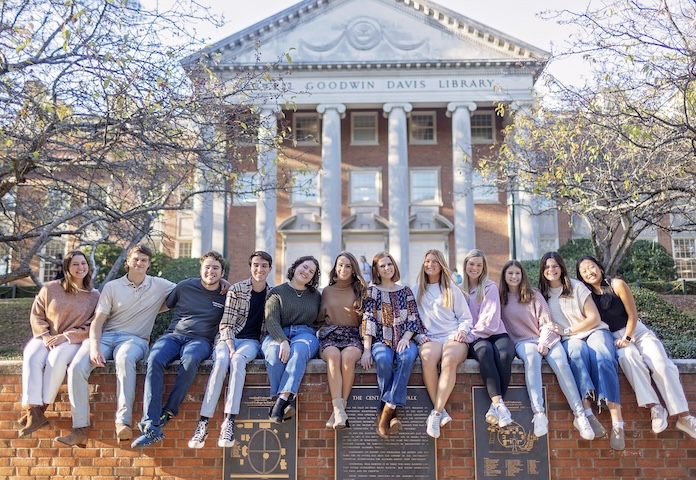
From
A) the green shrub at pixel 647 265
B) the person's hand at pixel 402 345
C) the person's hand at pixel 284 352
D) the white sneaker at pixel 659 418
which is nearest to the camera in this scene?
the white sneaker at pixel 659 418

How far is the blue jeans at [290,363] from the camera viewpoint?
5839 millimetres

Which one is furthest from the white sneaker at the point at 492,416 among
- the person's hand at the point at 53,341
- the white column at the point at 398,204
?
the white column at the point at 398,204

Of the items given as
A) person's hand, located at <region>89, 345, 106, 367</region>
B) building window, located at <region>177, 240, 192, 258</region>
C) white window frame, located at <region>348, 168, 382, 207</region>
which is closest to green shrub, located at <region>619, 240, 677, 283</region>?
white window frame, located at <region>348, 168, 382, 207</region>

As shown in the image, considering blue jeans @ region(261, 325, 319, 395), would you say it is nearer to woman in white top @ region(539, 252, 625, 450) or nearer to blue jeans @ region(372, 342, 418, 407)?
blue jeans @ region(372, 342, 418, 407)

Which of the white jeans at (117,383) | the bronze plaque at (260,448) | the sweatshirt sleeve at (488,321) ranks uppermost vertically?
the sweatshirt sleeve at (488,321)

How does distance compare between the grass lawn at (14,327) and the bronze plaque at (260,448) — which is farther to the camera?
the grass lawn at (14,327)

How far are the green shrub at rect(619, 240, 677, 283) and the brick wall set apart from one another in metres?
17.2

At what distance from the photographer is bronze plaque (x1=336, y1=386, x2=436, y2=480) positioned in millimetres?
5922

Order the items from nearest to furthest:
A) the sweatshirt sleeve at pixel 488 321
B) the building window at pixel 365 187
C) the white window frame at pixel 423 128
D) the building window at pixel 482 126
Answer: the sweatshirt sleeve at pixel 488 321, the building window at pixel 482 126, the building window at pixel 365 187, the white window frame at pixel 423 128

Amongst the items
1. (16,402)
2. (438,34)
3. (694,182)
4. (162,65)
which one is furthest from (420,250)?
(16,402)

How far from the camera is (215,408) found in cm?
599

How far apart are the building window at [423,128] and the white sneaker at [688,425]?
87.5 feet

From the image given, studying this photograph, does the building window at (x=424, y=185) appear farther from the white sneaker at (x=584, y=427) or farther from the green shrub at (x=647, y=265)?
the white sneaker at (x=584, y=427)

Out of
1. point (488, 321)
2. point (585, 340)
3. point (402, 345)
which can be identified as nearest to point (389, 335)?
point (402, 345)
